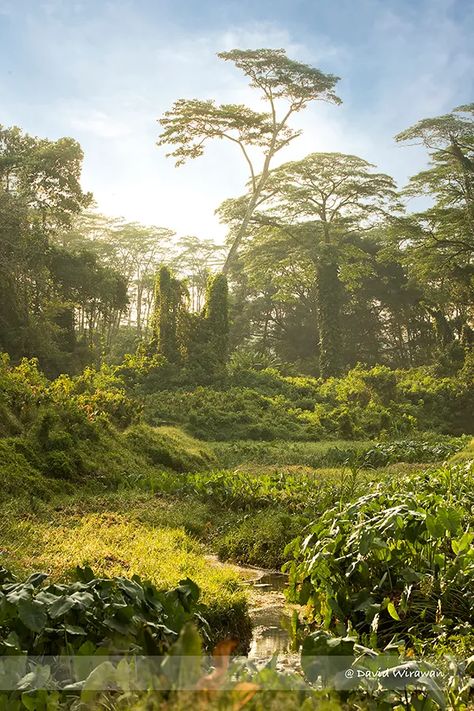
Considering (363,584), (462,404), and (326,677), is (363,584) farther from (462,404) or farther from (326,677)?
(462,404)

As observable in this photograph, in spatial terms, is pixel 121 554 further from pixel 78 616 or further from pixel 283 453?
pixel 283 453

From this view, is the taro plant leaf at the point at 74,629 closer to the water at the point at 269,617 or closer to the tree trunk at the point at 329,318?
the water at the point at 269,617

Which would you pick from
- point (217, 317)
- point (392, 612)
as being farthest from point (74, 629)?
point (217, 317)

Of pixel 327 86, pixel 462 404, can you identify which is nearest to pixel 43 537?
pixel 462 404

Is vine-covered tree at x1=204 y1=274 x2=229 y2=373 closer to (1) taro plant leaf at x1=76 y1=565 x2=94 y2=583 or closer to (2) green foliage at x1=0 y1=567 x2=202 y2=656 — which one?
(1) taro plant leaf at x1=76 y1=565 x2=94 y2=583

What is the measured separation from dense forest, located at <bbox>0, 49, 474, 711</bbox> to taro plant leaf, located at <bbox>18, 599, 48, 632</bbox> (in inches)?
0.4

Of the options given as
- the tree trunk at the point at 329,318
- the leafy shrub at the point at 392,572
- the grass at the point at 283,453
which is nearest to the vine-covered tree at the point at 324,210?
the tree trunk at the point at 329,318

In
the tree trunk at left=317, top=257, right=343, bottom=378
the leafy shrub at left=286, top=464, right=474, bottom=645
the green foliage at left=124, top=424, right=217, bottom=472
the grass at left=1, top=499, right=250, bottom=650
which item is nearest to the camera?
the leafy shrub at left=286, top=464, right=474, bottom=645

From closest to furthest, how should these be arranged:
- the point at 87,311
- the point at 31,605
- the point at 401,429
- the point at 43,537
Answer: the point at 31,605, the point at 43,537, the point at 401,429, the point at 87,311

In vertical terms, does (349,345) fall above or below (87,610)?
above

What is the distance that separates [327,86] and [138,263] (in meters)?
19.7

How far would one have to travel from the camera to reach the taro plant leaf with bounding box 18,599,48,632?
7.73 ft

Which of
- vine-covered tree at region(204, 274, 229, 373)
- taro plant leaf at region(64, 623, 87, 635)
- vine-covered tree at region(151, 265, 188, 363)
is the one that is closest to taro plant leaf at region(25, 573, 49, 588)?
taro plant leaf at region(64, 623, 87, 635)

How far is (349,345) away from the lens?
3612 cm
